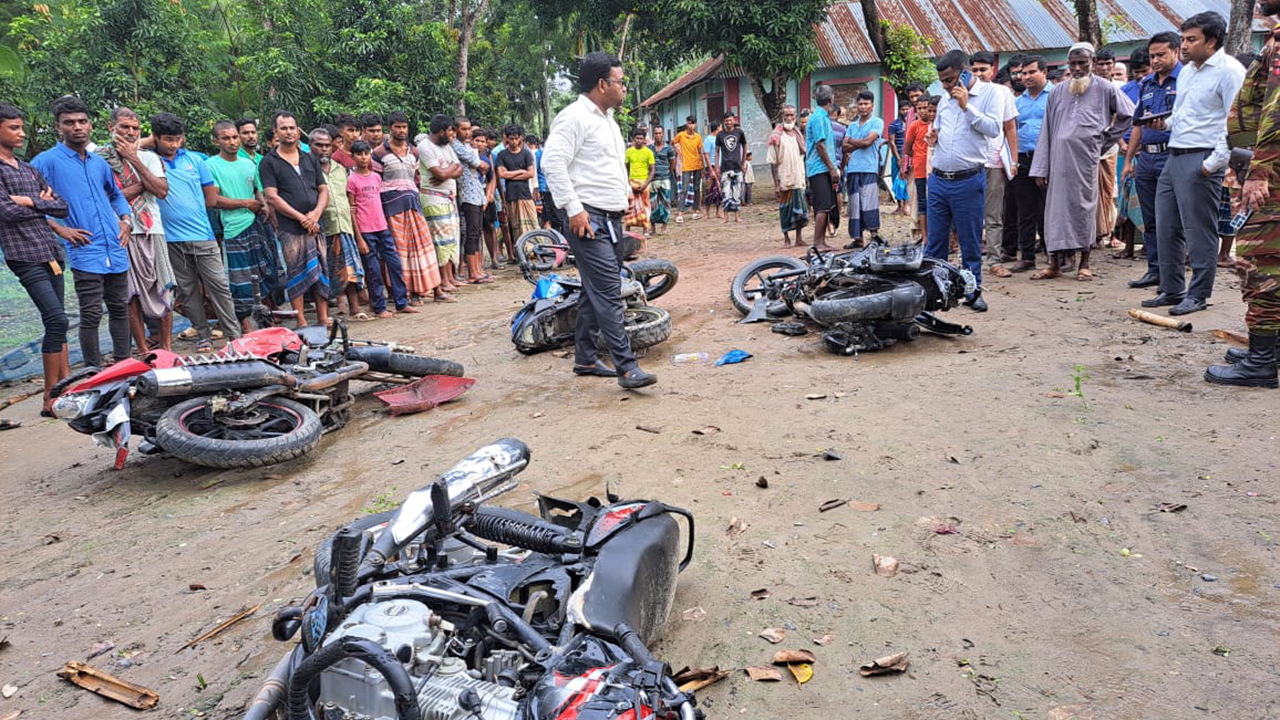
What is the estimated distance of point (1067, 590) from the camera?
8.84 ft

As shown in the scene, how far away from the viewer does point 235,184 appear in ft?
24.3

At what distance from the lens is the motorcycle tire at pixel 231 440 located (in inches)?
162

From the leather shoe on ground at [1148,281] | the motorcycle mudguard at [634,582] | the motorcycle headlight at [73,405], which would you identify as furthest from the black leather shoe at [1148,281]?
the motorcycle headlight at [73,405]

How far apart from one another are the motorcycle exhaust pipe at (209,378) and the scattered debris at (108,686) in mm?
1767

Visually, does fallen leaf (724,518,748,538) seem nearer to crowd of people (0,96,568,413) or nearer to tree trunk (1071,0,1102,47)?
crowd of people (0,96,568,413)

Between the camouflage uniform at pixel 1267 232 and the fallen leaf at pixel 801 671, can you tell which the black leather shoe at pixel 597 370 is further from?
the camouflage uniform at pixel 1267 232

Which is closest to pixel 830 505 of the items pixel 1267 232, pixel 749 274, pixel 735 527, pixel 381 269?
pixel 735 527

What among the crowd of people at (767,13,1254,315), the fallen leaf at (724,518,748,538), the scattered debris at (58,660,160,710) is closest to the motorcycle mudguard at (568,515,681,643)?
the fallen leaf at (724,518,748,538)

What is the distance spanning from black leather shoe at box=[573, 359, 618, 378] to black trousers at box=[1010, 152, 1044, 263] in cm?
491

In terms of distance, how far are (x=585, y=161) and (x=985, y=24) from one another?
75.9 ft

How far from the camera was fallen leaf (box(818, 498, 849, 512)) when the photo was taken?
338 centimetres

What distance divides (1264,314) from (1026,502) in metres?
2.21

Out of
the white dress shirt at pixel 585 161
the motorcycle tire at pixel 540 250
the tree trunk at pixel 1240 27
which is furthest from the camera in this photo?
the tree trunk at pixel 1240 27

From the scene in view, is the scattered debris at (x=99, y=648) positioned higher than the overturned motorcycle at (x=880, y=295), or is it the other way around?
the overturned motorcycle at (x=880, y=295)
